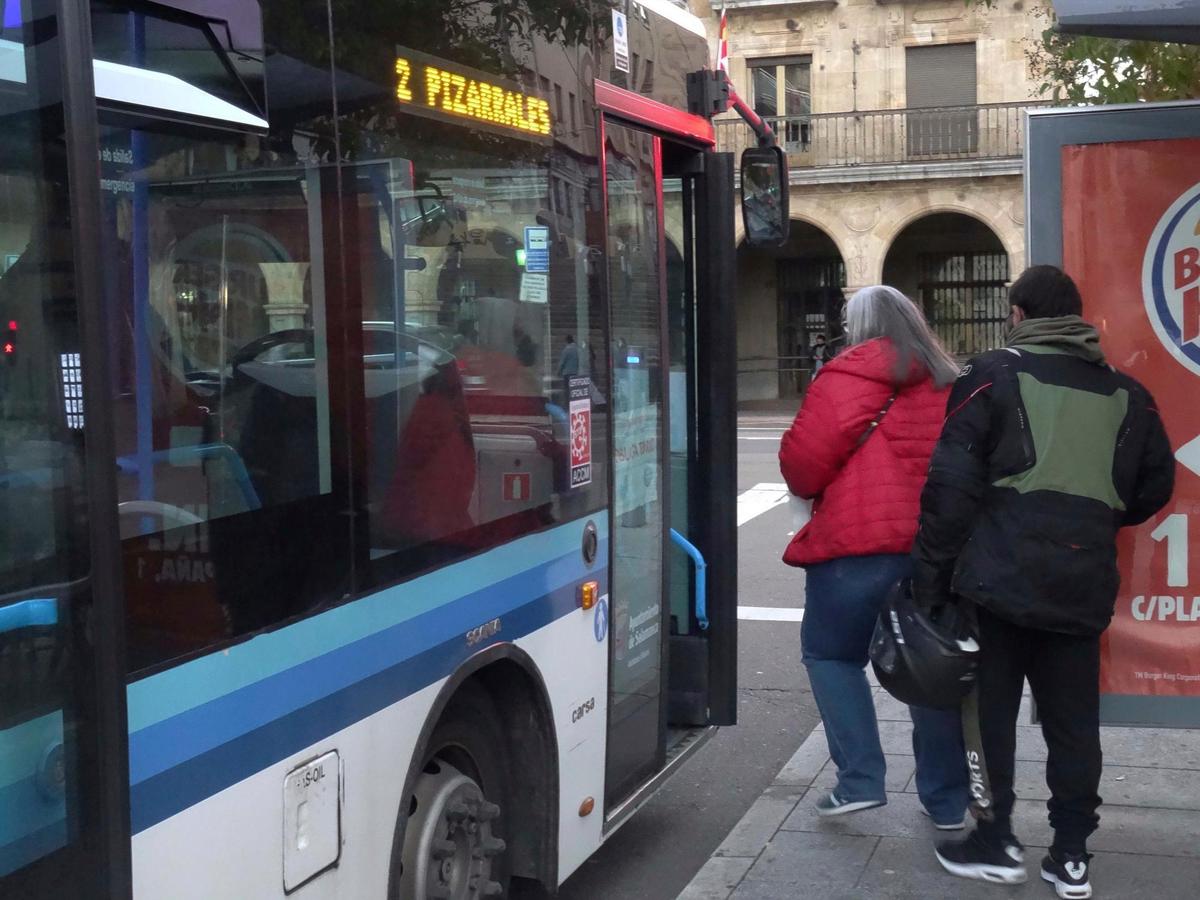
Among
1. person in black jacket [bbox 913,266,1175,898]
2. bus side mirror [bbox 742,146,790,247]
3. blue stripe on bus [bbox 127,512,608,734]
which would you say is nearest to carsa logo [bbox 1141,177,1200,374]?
person in black jacket [bbox 913,266,1175,898]

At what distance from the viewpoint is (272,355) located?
8.99 feet

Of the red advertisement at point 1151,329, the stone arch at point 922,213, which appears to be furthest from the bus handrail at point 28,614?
the stone arch at point 922,213

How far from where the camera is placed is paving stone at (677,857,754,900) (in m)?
4.65

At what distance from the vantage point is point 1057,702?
4289mm

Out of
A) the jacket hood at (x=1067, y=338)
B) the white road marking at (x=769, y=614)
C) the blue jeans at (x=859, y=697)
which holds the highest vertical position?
the jacket hood at (x=1067, y=338)

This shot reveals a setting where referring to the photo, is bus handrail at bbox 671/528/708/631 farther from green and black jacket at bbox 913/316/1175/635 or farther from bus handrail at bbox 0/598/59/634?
bus handrail at bbox 0/598/59/634

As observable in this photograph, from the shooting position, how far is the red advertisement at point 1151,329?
15.7 ft

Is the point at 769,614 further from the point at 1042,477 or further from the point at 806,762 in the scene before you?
the point at 1042,477

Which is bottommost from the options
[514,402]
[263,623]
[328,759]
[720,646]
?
[720,646]

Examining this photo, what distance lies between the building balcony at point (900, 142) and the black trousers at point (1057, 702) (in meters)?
26.4

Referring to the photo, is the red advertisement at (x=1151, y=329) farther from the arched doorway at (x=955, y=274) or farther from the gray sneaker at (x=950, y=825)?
the arched doorway at (x=955, y=274)

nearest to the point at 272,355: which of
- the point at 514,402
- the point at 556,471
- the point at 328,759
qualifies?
the point at 328,759

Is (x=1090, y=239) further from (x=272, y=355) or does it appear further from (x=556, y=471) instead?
(x=272, y=355)

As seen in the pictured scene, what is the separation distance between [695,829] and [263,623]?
318cm
